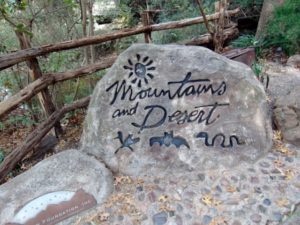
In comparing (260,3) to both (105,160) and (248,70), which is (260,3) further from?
(105,160)

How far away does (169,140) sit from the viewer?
2861mm

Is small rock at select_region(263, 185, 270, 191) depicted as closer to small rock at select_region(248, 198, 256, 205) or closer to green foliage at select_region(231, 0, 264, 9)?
small rock at select_region(248, 198, 256, 205)

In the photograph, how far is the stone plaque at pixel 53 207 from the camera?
7.80 feet

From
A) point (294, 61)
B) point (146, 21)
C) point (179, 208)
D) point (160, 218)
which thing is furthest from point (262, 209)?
point (294, 61)

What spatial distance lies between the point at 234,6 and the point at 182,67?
207 inches

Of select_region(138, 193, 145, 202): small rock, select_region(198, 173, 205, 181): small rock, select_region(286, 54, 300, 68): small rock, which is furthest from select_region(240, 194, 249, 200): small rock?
select_region(286, 54, 300, 68): small rock

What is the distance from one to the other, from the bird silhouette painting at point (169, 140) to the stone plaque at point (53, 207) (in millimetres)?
737

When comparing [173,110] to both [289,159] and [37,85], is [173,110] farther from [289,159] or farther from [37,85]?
[37,85]

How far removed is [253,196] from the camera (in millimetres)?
2541

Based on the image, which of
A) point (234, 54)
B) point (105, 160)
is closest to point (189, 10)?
point (234, 54)

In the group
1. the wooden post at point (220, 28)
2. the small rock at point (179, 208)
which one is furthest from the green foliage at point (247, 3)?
the small rock at point (179, 208)

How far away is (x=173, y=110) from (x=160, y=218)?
3.13 ft

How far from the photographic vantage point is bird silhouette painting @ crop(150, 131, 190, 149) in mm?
2854

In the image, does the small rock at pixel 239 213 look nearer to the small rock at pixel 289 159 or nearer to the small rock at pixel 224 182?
the small rock at pixel 224 182
